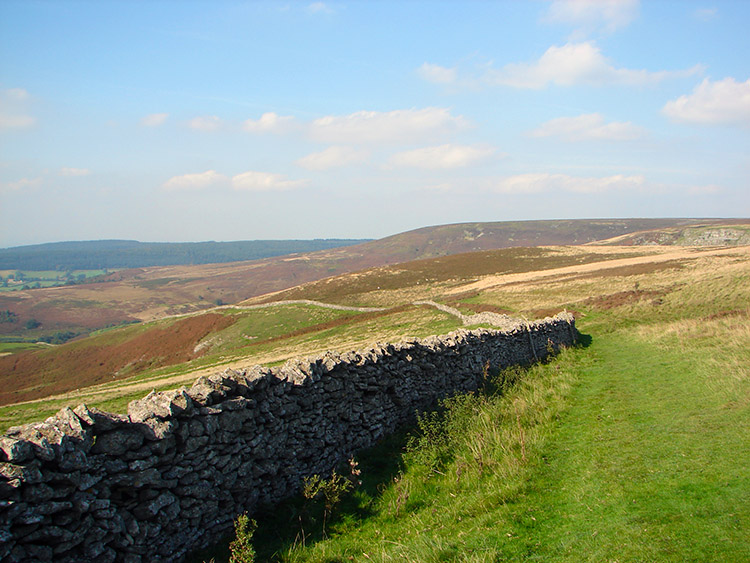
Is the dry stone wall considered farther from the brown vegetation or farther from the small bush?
the brown vegetation

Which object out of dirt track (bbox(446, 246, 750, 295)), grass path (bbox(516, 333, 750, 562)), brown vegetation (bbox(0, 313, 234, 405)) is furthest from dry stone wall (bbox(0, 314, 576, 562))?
dirt track (bbox(446, 246, 750, 295))

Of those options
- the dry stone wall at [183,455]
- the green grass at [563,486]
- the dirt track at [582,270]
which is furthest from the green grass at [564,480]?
the dirt track at [582,270]

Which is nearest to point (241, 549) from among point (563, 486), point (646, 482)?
point (563, 486)

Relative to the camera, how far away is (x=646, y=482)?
25.5 ft

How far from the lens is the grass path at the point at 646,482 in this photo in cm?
A: 604

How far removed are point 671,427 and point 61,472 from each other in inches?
436

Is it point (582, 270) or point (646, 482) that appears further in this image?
point (582, 270)

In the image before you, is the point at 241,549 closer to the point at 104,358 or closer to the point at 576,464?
the point at 576,464

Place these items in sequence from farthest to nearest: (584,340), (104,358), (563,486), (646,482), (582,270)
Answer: (582,270) → (104,358) → (584,340) → (563,486) → (646,482)

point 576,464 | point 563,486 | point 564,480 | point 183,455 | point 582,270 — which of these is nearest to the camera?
point 183,455

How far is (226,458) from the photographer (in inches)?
295

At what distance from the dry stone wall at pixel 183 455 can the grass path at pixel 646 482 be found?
3980 mm

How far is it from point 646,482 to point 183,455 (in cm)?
731


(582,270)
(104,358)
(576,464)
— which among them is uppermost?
(582,270)
